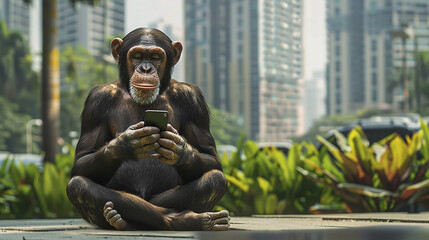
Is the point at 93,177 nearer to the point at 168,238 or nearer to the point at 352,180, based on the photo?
the point at 168,238

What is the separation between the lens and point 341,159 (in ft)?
18.5

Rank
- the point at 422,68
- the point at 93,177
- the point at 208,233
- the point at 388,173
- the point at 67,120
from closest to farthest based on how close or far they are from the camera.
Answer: the point at 208,233 < the point at 93,177 < the point at 388,173 < the point at 67,120 < the point at 422,68

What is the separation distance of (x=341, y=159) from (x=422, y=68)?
54717 mm

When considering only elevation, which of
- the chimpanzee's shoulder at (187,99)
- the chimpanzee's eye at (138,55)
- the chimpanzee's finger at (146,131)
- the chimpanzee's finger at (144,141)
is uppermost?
the chimpanzee's eye at (138,55)

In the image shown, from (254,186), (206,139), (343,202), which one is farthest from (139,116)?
(343,202)

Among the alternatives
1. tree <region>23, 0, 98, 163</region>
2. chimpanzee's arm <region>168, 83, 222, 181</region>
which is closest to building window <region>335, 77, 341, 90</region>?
tree <region>23, 0, 98, 163</region>

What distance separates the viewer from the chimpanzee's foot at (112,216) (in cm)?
313

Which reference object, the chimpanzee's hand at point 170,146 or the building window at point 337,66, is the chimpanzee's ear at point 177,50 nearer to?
the chimpanzee's hand at point 170,146

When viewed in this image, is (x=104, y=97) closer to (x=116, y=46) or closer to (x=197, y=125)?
(x=116, y=46)

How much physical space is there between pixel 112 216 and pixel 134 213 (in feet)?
0.34

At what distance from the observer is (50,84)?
9789mm

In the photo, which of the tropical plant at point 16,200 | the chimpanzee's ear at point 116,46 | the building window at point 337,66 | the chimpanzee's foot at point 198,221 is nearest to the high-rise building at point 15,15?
the building window at point 337,66

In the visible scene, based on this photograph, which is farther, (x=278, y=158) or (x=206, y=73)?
(x=206, y=73)

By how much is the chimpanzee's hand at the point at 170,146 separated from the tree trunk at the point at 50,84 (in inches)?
248
